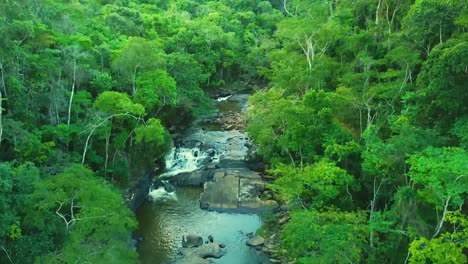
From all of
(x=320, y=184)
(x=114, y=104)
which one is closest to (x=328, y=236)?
(x=320, y=184)

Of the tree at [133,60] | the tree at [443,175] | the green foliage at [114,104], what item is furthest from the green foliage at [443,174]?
the tree at [133,60]

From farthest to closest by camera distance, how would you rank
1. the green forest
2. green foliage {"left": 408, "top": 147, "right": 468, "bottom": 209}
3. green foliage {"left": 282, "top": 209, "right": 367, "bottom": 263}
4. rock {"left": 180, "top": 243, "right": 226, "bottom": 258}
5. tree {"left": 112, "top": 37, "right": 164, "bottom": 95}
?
tree {"left": 112, "top": 37, "right": 164, "bottom": 95}
rock {"left": 180, "top": 243, "right": 226, "bottom": 258}
green foliage {"left": 282, "top": 209, "right": 367, "bottom": 263}
the green forest
green foliage {"left": 408, "top": 147, "right": 468, "bottom": 209}

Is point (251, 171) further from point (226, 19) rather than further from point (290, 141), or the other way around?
point (226, 19)

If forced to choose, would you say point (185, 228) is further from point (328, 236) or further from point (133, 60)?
point (133, 60)

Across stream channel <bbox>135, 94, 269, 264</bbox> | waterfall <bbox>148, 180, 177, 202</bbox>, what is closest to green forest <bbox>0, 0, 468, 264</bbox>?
stream channel <bbox>135, 94, 269, 264</bbox>

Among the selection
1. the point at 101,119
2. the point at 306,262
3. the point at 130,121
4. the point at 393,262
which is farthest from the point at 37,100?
the point at 393,262

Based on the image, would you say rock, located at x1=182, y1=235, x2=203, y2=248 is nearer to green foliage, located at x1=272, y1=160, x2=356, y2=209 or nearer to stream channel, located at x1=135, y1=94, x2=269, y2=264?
stream channel, located at x1=135, y1=94, x2=269, y2=264

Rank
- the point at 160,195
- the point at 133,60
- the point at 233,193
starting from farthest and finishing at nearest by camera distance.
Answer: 1. the point at 160,195
2. the point at 233,193
3. the point at 133,60

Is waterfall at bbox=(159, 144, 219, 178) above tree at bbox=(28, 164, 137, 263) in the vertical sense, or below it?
below
